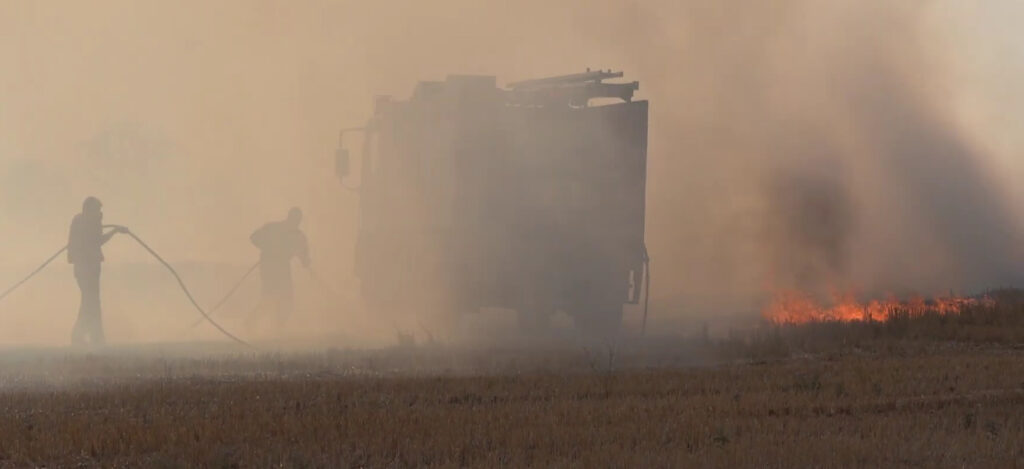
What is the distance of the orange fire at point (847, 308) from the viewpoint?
2552 cm

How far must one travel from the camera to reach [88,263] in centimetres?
2639

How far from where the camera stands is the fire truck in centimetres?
2705

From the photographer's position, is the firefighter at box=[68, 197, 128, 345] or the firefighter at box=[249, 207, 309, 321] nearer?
the firefighter at box=[68, 197, 128, 345]

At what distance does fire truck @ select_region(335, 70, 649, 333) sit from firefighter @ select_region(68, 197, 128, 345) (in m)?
5.67

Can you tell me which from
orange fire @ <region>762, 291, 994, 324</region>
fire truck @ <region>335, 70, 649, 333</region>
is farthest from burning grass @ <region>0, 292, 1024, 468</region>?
fire truck @ <region>335, 70, 649, 333</region>

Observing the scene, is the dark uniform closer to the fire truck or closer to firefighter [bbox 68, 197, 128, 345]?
firefighter [bbox 68, 197, 128, 345]

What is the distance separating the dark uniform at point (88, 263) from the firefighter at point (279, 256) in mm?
4119

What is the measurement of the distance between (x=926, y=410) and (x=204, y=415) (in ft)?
20.4

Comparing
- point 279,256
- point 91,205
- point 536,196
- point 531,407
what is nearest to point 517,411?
point 531,407

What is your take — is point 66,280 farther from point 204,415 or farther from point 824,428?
point 824,428

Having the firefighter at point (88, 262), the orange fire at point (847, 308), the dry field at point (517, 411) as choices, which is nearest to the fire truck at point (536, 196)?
the orange fire at point (847, 308)

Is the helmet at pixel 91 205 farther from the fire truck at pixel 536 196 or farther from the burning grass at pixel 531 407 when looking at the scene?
the fire truck at pixel 536 196

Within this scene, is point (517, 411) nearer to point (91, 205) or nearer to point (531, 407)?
point (531, 407)

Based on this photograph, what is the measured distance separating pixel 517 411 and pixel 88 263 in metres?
14.7
